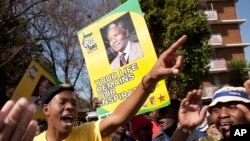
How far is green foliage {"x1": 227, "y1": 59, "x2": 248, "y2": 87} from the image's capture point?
31953 millimetres

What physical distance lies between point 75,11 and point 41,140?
17584 millimetres

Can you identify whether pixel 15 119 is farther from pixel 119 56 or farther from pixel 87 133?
pixel 119 56

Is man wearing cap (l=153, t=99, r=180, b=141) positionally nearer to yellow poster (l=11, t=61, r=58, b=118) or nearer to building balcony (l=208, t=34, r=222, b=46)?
yellow poster (l=11, t=61, r=58, b=118)

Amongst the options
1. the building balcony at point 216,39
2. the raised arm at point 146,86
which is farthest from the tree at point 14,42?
the building balcony at point 216,39

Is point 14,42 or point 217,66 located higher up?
point 14,42

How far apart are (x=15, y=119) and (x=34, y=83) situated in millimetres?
5124

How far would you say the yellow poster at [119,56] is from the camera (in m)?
4.02

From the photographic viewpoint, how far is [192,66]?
22625 mm

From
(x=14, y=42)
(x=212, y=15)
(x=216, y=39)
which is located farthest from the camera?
(x=216, y=39)

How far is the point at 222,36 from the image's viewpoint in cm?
3781

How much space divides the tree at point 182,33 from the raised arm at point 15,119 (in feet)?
69.8

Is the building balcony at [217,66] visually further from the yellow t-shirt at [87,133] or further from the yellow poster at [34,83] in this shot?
the yellow t-shirt at [87,133]

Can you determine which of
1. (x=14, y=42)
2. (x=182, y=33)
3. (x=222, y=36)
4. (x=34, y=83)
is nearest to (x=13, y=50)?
(x=14, y=42)

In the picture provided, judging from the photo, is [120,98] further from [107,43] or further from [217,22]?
[217,22]
